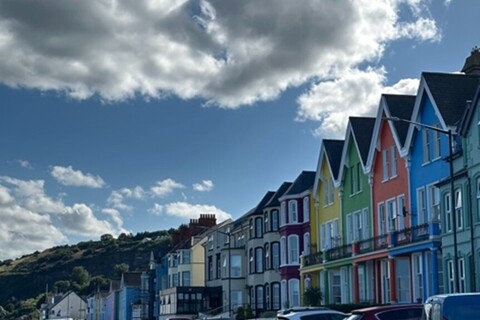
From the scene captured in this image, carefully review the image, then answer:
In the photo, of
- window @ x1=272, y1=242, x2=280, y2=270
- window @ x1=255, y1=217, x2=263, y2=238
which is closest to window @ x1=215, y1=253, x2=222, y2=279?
window @ x1=255, y1=217, x2=263, y2=238

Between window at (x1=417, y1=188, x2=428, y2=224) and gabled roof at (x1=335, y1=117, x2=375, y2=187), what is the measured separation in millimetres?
6950

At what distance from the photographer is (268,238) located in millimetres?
70438

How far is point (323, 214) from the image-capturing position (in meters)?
59.5

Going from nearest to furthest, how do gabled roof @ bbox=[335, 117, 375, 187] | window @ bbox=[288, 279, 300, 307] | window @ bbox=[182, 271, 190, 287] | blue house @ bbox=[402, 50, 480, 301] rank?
blue house @ bbox=[402, 50, 480, 301], gabled roof @ bbox=[335, 117, 375, 187], window @ bbox=[288, 279, 300, 307], window @ bbox=[182, 271, 190, 287]

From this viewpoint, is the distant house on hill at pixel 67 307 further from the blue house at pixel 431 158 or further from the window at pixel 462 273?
the window at pixel 462 273

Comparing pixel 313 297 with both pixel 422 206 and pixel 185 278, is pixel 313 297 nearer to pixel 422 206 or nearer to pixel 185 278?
pixel 422 206

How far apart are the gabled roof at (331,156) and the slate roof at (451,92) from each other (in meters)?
14.9

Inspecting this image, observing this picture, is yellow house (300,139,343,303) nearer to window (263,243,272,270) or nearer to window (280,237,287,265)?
window (280,237,287,265)

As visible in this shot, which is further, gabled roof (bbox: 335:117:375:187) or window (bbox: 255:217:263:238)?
window (bbox: 255:217:263:238)

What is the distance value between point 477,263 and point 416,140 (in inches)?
403

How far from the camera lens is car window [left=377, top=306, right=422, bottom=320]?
23.1m

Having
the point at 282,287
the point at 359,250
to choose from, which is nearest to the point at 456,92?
the point at 359,250

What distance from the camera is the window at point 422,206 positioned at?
4299 centimetres

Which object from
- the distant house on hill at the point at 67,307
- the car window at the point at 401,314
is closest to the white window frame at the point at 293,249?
the car window at the point at 401,314
